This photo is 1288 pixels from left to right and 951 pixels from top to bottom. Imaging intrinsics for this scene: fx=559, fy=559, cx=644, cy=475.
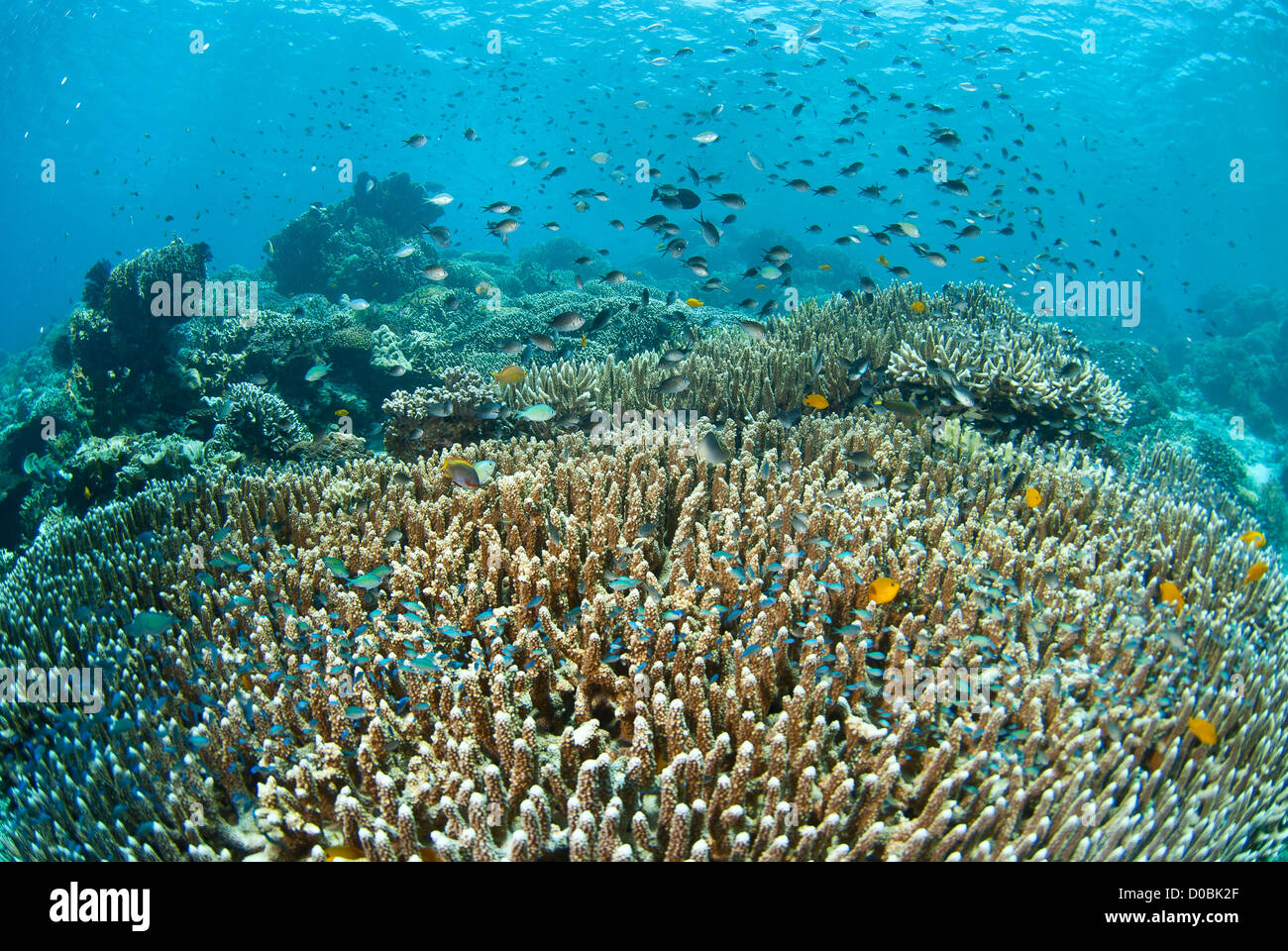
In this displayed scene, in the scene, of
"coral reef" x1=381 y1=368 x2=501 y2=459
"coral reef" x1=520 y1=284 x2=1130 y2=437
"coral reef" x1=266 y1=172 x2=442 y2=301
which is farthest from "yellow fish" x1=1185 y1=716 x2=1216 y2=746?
"coral reef" x1=266 y1=172 x2=442 y2=301

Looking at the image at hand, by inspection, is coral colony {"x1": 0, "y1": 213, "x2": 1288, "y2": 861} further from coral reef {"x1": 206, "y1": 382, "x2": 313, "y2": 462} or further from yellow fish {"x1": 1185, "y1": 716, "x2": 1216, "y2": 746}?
coral reef {"x1": 206, "y1": 382, "x2": 313, "y2": 462}

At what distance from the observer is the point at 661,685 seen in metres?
2.67

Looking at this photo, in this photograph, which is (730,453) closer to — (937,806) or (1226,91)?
(937,806)

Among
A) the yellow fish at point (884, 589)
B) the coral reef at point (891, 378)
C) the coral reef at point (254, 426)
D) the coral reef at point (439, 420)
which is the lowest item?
the coral reef at point (254, 426)

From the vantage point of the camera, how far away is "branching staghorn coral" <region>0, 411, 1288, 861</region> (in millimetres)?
2412

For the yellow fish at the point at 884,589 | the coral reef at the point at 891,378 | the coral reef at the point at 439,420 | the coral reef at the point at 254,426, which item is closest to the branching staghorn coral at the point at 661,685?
the yellow fish at the point at 884,589

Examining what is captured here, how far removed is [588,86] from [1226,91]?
54090 millimetres

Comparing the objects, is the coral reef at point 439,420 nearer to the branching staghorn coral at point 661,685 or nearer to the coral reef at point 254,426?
the coral reef at point 254,426

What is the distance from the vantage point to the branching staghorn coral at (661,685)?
95.0 inches

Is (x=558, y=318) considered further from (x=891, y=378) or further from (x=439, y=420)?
(x=891, y=378)

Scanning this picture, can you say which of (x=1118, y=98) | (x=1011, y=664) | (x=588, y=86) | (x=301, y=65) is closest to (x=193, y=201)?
(x=301, y=65)

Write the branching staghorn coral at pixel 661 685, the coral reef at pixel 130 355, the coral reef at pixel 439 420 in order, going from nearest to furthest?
the branching staghorn coral at pixel 661 685
the coral reef at pixel 439 420
the coral reef at pixel 130 355

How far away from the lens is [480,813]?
2.23 meters
